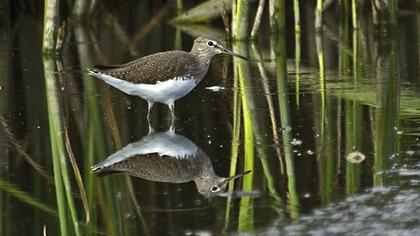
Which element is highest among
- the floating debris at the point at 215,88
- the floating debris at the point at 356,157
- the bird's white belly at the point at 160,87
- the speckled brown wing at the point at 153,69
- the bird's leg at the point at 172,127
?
the speckled brown wing at the point at 153,69

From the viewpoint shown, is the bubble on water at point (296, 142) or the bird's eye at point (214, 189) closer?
the bird's eye at point (214, 189)

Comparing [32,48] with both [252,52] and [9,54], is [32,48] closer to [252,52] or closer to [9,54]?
[9,54]

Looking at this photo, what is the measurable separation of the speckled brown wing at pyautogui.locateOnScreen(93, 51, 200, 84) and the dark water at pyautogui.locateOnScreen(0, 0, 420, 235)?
15.9 inches

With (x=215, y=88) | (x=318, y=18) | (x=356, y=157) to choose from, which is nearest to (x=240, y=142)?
(x=356, y=157)

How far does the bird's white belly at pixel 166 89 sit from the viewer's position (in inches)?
352

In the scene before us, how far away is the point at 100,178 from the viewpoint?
726cm

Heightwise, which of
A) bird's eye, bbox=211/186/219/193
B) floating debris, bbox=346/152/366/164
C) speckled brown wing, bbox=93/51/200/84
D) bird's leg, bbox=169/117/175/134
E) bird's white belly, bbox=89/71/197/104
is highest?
speckled brown wing, bbox=93/51/200/84

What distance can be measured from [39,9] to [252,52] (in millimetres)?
5290

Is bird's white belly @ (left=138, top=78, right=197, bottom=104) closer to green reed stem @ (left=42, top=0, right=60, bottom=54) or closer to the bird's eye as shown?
the bird's eye

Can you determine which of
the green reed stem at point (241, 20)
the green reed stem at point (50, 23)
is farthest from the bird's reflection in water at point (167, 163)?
the green reed stem at point (241, 20)

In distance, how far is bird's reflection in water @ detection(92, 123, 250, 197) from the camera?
7.07m

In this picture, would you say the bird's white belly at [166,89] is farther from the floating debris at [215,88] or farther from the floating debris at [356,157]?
the floating debris at [356,157]

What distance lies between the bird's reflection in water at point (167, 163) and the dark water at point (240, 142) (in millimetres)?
31

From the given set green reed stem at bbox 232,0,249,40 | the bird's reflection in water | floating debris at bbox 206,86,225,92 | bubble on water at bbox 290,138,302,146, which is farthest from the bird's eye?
green reed stem at bbox 232,0,249,40
